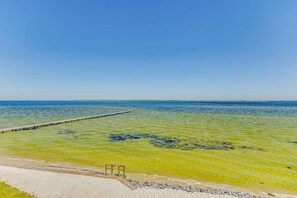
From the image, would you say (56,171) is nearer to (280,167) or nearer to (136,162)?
(136,162)

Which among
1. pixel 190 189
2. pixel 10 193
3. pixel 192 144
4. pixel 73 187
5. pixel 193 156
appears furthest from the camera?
pixel 192 144

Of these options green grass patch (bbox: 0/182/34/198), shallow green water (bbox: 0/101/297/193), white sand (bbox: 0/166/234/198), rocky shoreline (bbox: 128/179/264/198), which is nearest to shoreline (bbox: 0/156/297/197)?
rocky shoreline (bbox: 128/179/264/198)

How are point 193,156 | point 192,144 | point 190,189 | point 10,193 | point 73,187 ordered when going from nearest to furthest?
1. point 10,193
2. point 73,187
3. point 190,189
4. point 193,156
5. point 192,144

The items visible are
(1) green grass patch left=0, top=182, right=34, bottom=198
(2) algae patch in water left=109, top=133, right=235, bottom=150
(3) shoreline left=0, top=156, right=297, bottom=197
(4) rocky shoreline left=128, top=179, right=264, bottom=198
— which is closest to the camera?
(1) green grass patch left=0, top=182, right=34, bottom=198

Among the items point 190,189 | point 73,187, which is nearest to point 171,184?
point 190,189

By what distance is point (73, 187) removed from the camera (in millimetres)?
10961

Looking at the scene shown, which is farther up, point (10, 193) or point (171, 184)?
point (10, 193)

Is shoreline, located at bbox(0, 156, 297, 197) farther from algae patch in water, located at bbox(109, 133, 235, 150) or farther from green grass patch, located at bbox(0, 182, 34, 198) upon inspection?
algae patch in water, located at bbox(109, 133, 235, 150)

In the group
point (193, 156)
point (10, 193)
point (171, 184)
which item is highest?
point (10, 193)

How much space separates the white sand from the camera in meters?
10.2

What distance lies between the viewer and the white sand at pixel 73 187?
1025 centimetres

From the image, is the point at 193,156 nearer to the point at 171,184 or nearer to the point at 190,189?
the point at 171,184

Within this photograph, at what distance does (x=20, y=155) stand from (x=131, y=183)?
42.2 ft

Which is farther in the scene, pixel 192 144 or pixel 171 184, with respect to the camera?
pixel 192 144
